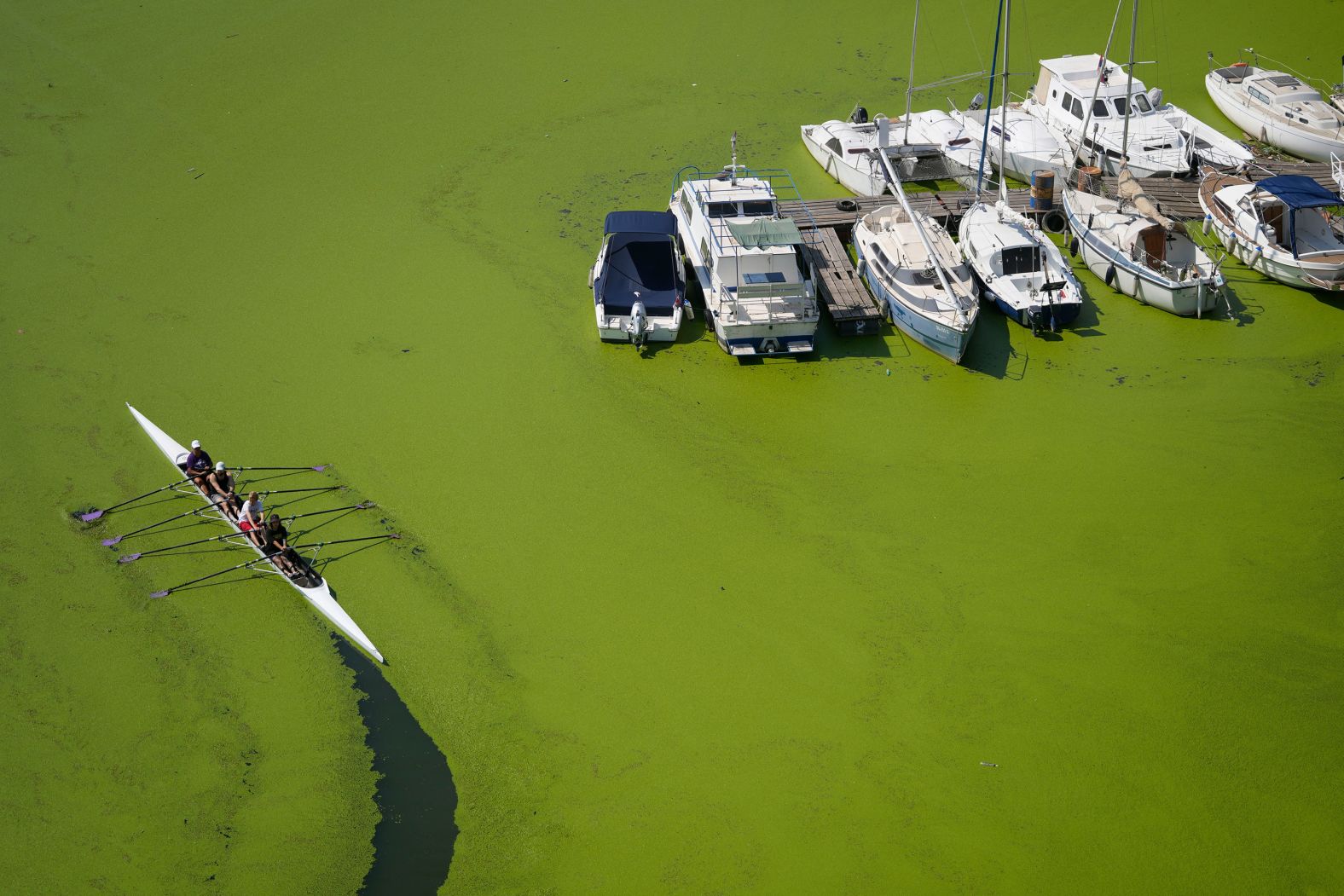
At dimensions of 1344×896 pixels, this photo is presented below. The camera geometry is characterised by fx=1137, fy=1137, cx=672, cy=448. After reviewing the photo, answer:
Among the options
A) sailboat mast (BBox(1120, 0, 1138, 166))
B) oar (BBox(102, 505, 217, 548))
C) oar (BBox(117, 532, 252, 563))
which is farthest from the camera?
sailboat mast (BBox(1120, 0, 1138, 166))

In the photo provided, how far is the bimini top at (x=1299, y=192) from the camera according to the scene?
1455 centimetres

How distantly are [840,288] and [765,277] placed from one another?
1.22m

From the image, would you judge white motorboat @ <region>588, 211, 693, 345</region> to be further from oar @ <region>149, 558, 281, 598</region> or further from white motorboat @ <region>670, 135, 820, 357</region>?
oar @ <region>149, 558, 281, 598</region>

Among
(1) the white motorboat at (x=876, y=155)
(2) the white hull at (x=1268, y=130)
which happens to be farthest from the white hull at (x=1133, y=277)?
(2) the white hull at (x=1268, y=130)

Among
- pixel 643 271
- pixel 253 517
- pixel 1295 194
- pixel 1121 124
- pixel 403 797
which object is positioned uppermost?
pixel 1121 124

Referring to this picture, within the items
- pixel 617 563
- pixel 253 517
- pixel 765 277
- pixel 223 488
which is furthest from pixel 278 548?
pixel 765 277

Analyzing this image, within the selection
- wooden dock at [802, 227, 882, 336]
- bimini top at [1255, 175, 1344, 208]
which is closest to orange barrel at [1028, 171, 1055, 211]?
bimini top at [1255, 175, 1344, 208]

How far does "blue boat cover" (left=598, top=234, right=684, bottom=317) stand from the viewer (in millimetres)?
14305

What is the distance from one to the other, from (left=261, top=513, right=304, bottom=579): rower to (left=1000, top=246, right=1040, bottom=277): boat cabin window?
30.6 ft

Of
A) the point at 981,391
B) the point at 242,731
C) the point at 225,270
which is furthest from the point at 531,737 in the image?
the point at 225,270

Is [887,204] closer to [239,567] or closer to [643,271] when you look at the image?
[643,271]

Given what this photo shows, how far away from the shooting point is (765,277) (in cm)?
1417

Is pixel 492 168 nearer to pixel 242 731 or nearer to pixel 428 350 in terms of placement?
pixel 428 350

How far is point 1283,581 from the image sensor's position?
11.0 meters
